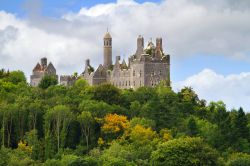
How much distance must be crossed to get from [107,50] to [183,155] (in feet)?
223

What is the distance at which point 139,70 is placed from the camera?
11912cm

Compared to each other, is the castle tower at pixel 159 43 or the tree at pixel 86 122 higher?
the castle tower at pixel 159 43

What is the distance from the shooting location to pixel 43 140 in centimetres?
7600

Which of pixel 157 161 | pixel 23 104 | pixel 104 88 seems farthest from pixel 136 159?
pixel 104 88

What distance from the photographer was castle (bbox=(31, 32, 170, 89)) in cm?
11838

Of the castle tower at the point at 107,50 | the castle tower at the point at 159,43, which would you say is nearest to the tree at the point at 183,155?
the castle tower at the point at 159,43

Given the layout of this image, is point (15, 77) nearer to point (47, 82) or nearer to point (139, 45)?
point (47, 82)

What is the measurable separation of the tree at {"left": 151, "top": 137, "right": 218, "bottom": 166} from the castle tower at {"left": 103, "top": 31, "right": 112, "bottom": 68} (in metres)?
64.3

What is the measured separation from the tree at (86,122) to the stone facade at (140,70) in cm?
3728

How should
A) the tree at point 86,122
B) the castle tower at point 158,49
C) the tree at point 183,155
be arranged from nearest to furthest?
the tree at point 183,155, the tree at point 86,122, the castle tower at point 158,49

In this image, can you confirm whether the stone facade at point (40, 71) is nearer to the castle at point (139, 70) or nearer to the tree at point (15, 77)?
the castle at point (139, 70)

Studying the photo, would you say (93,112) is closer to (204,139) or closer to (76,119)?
(76,119)

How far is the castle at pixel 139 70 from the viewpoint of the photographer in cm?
11838

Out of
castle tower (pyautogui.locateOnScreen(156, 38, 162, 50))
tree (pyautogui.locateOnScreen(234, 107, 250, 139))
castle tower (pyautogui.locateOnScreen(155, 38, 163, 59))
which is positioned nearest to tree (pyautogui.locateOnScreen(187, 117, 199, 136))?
tree (pyautogui.locateOnScreen(234, 107, 250, 139))
